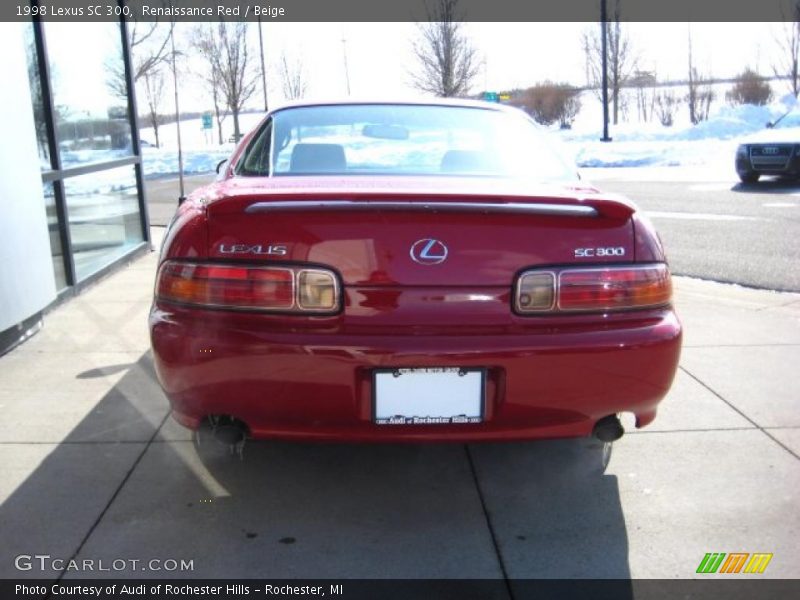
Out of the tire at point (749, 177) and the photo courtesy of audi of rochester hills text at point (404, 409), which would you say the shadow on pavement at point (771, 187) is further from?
the photo courtesy of audi of rochester hills text at point (404, 409)

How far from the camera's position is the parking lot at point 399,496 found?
8.20 ft

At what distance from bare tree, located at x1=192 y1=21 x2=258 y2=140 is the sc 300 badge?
76.7 ft

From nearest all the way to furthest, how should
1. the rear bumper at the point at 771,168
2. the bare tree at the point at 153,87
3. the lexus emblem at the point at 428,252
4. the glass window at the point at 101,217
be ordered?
1. the lexus emblem at the point at 428,252
2. the glass window at the point at 101,217
3. the rear bumper at the point at 771,168
4. the bare tree at the point at 153,87

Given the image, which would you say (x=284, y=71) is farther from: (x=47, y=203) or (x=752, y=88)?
(x=47, y=203)

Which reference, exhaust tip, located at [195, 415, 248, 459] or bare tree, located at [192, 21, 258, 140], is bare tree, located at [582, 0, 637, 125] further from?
exhaust tip, located at [195, 415, 248, 459]

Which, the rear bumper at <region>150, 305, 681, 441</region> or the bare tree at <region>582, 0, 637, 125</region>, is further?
the bare tree at <region>582, 0, 637, 125</region>

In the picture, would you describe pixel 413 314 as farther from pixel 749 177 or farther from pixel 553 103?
pixel 553 103

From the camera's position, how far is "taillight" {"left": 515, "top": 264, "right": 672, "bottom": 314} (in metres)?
2.46

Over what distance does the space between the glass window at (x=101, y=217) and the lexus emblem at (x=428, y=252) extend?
4.62 meters

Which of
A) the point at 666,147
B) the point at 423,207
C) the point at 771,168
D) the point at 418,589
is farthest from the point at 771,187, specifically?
the point at 418,589

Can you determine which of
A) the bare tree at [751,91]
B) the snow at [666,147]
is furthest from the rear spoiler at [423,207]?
the bare tree at [751,91]

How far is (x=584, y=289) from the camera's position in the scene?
2.48 m

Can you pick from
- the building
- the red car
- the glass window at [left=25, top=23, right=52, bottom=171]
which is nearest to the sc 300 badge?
the red car

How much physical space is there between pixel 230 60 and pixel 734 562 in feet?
89.7
